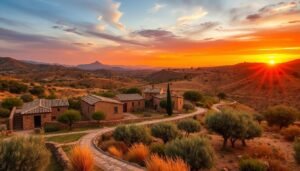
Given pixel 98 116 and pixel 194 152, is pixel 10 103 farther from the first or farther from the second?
pixel 194 152

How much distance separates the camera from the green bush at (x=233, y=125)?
1978 centimetres

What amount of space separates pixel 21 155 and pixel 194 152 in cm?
752

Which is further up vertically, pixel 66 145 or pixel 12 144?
pixel 12 144

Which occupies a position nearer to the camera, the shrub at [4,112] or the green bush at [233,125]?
the green bush at [233,125]

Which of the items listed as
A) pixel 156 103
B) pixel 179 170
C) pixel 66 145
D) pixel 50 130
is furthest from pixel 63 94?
pixel 179 170

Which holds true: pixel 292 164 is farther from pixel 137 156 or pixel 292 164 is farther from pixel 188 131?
pixel 137 156

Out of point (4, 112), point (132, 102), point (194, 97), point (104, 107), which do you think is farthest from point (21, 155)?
point (194, 97)

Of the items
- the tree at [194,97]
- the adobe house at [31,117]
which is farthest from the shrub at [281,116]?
the adobe house at [31,117]

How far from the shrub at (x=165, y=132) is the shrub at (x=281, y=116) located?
1561 cm

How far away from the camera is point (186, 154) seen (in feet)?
37.0

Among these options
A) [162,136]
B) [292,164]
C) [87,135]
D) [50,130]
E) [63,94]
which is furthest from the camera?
[63,94]

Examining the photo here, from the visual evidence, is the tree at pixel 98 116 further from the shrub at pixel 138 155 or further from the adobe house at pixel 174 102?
the shrub at pixel 138 155

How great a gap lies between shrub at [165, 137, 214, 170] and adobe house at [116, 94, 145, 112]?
90.3 ft

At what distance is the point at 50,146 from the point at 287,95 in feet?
202
